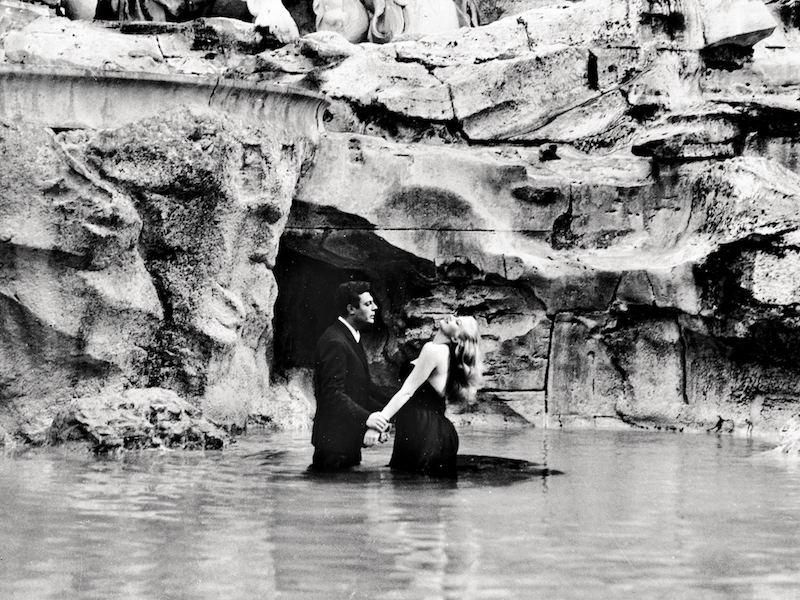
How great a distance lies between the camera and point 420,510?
733cm

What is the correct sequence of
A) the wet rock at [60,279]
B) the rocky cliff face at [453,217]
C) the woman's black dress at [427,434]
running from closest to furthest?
1. the woman's black dress at [427,434]
2. the wet rock at [60,279]
3. the rocky cliff face at [453,217]

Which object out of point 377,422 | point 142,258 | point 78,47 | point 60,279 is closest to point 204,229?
point 142,258

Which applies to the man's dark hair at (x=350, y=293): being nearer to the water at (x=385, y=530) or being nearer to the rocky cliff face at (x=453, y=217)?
the water at (x=385, y=530)

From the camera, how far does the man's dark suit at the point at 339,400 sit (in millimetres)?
8555

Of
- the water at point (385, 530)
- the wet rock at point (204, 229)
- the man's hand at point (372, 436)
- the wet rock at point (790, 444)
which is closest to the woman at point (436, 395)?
the man's hand at point (372, 436)

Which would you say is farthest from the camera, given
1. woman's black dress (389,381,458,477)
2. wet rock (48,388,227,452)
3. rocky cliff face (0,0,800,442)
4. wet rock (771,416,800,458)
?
rocky cliff face (0,0,800,442)

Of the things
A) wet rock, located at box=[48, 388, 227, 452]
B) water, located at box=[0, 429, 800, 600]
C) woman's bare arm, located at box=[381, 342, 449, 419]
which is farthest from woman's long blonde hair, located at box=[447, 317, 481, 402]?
wet rock, located at box=[48, 388, 227, 452]

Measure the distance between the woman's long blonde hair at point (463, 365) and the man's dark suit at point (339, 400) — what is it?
0.51 metres

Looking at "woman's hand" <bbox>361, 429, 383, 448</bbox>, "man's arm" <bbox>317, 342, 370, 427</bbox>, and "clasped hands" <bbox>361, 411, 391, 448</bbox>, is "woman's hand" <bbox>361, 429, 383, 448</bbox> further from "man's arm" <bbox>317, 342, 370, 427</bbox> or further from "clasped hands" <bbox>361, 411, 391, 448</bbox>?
"man's arm" <bbox>317, 342, 370, 427</bbox>

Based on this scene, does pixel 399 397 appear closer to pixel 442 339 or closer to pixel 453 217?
pixel 442 339

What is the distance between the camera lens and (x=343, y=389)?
8.59 m

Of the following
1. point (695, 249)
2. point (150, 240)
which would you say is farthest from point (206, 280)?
point (695, 249)

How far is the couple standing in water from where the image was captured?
845 cm

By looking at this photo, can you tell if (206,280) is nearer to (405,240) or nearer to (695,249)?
(405,240)
